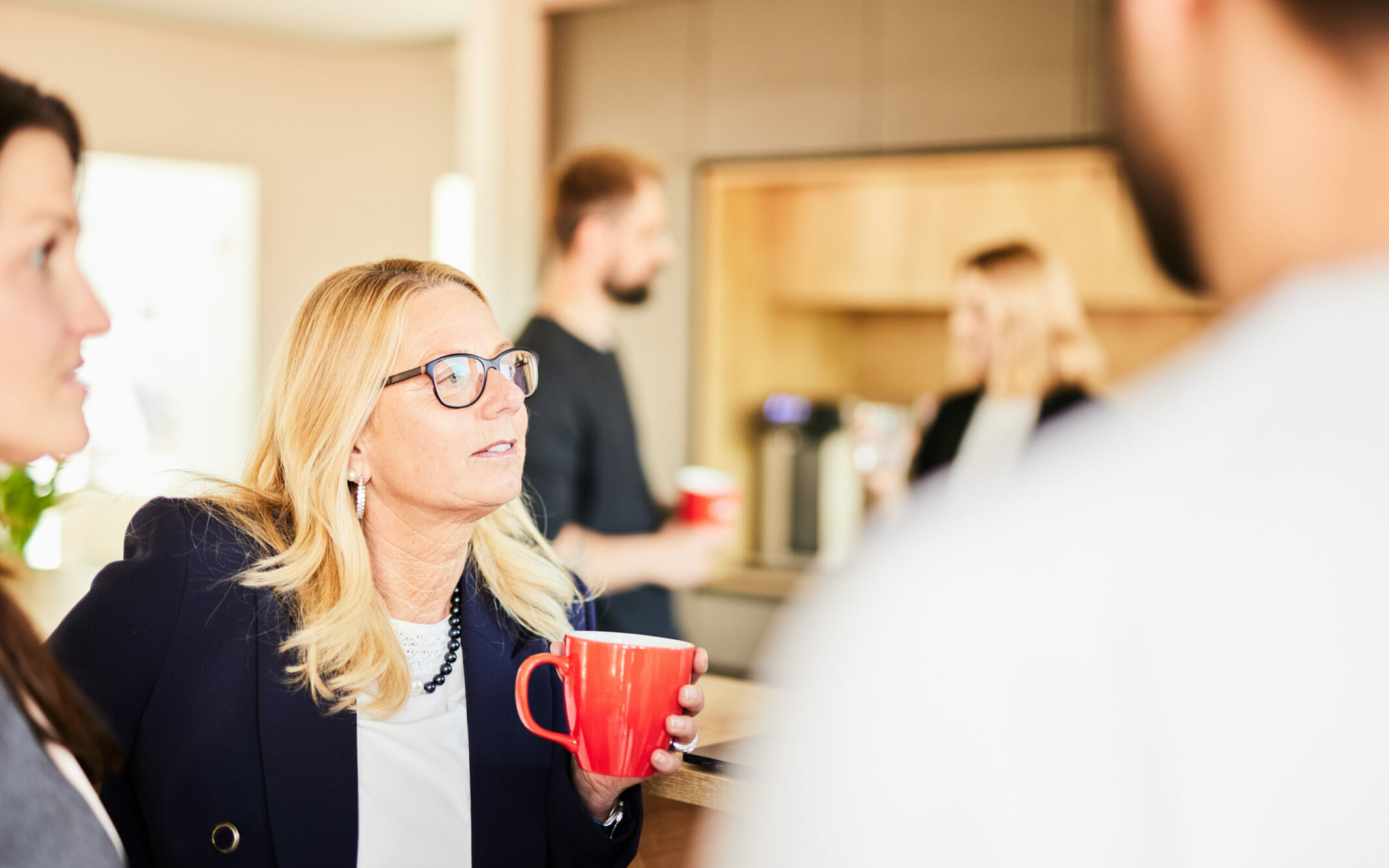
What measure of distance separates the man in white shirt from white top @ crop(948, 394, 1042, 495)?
9.69 feet

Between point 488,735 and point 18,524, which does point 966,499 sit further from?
point 18,524

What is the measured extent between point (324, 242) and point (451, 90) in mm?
958

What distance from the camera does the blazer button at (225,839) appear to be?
50.3 inches

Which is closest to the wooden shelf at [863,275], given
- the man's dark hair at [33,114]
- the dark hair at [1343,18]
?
the man's dark hair at [33,114]

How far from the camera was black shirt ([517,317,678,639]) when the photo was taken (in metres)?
2.49

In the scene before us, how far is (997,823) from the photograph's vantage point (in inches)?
13.0

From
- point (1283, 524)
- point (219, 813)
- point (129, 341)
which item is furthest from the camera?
point (129, 341)

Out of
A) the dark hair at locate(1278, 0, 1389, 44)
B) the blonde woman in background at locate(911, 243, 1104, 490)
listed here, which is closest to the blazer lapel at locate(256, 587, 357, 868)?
the dark hair at locate(1278, 0, 1389, 44)

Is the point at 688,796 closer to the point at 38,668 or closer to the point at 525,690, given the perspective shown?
the point at 525,690

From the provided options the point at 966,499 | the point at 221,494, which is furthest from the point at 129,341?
the point at 966,499

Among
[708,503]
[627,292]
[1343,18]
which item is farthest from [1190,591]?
[627,292]

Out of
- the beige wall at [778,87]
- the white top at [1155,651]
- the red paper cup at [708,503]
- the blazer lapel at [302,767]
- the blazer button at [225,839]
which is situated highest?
the beige wall at [778,87]

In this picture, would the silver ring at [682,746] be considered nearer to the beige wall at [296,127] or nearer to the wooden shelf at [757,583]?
the wooden shelf at [757,583]

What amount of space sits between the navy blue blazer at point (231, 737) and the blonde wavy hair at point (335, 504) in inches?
1.3
